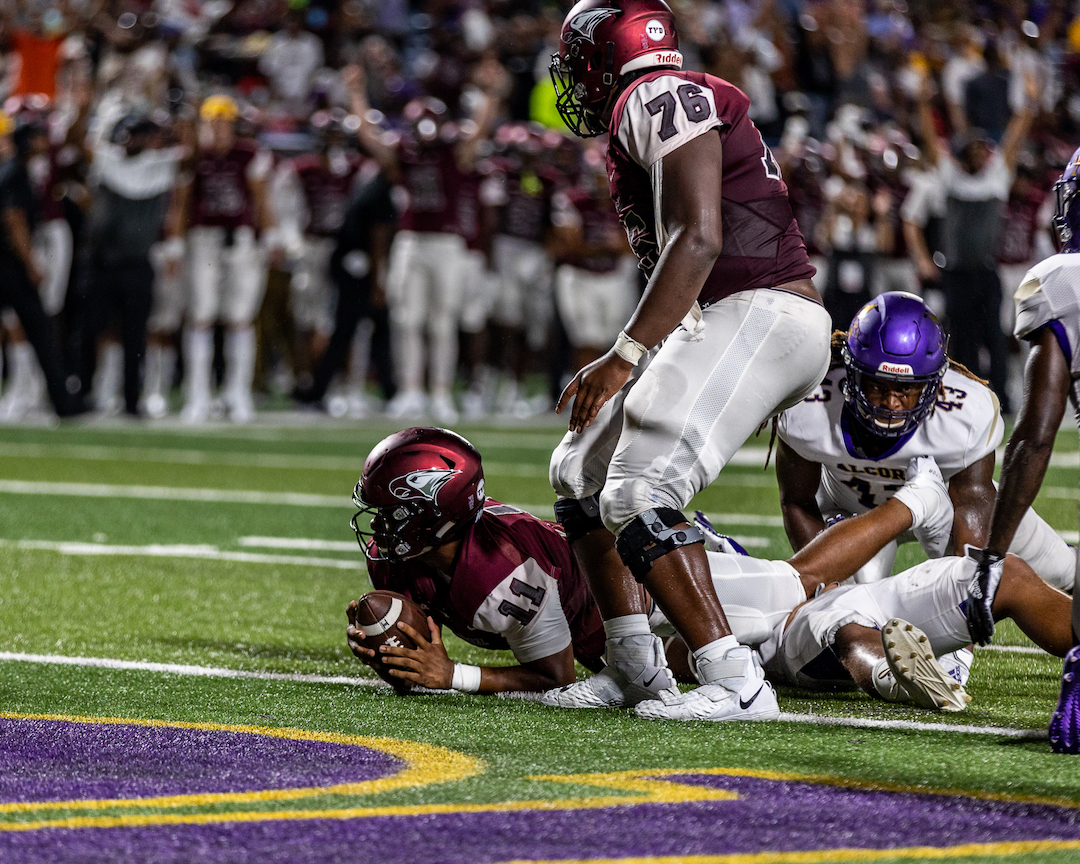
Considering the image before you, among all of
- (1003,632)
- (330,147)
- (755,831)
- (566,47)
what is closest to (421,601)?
(566,47)

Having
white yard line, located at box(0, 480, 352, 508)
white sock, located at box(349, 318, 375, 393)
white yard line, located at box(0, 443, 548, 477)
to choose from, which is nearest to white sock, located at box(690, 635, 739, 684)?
white yard line, located at box(0, 480, 352, 508)

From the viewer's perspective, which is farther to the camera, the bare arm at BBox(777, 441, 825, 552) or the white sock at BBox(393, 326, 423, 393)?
the white sock at BBox(393, 326, 423, 393)

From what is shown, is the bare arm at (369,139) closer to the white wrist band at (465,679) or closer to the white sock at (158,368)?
the white sock at (158,368)

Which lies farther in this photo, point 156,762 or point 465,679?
point 465,679

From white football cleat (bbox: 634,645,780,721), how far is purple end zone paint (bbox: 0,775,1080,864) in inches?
31.6

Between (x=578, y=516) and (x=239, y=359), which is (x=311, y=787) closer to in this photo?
(x=578, y=516)

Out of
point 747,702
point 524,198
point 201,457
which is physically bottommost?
point 201,457

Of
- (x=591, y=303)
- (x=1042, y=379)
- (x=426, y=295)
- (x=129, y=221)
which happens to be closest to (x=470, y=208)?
(x=426, y=295)

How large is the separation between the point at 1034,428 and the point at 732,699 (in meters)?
0.84

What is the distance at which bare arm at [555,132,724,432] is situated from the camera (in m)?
3.47

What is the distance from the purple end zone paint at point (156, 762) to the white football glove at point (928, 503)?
1670mm

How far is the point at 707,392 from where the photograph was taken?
3578 millimetres

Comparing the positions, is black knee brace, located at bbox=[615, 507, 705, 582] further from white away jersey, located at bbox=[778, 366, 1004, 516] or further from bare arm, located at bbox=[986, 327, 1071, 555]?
white away jersey, located at bbox=[778, 366, 1004, 516]

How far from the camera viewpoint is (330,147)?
48.1ft
